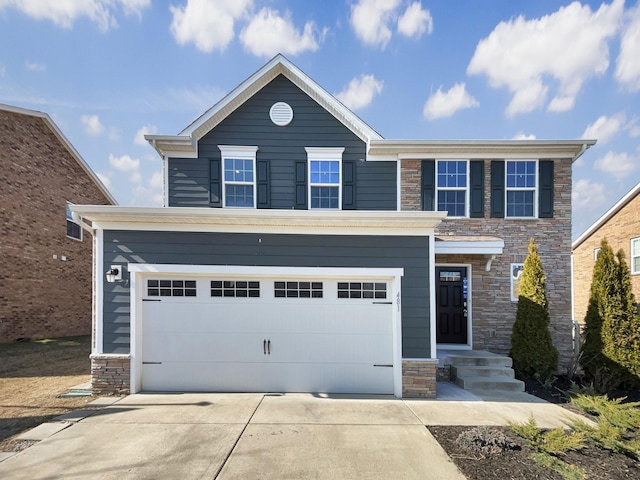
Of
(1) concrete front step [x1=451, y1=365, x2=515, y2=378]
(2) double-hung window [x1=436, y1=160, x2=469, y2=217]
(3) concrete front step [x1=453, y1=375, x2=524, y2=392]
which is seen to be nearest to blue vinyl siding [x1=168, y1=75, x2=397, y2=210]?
(2) double-hung window [x1=436, y1=160, x2=469, y2=217]

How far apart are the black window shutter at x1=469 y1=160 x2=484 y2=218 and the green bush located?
145 centimetres

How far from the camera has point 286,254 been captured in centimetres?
639

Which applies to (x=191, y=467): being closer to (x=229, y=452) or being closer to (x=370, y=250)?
(x=229, y=452)

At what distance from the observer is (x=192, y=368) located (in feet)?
20.8

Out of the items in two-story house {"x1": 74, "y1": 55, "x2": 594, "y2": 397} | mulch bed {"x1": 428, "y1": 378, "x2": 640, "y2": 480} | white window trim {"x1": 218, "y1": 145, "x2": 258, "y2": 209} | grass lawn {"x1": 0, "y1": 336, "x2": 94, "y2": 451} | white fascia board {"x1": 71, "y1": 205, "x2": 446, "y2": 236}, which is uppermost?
white window trim {"x1": 218, "y1": 145, "x2": 258, "y2": 209}

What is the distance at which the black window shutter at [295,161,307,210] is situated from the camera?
8.63 m

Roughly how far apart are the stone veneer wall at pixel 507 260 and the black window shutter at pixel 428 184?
147 millimetres

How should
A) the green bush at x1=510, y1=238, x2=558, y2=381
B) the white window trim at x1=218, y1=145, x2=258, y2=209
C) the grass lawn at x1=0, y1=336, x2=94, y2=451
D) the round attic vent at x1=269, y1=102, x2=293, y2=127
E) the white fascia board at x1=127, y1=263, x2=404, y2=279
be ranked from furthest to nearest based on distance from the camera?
1. the round attic vent at x1=269, y1=102, x2=293, y2=127
2. the white window trim at x1=218, y1=145, x2=258, y2=209
3. the green bush at x1=510, y1=238, x2=558, y2=381
4. the white fascia board at x1=127, y1=263, x2=404, y2=279
5. the grass lawn at x1=0, y1=336, x2=94, y2=451

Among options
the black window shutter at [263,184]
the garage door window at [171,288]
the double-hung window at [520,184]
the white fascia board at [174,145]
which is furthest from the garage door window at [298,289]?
the double-hung window at [520,184]

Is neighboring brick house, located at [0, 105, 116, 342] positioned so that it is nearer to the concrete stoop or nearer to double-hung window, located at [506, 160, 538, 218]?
the concrete stoop

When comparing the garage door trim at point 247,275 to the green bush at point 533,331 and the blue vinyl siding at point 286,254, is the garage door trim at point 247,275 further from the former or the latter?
the green bush at point 533,331

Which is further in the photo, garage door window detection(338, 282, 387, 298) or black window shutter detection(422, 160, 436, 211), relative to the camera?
black window shutter detection(422, 160, 436, 211)

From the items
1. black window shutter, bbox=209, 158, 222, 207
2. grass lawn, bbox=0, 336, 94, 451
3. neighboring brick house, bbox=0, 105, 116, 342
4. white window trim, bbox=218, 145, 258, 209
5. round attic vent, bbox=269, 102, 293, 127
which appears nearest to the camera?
grass lawn, bbox=0, 336, 94, 451

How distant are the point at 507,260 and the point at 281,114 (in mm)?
6998
